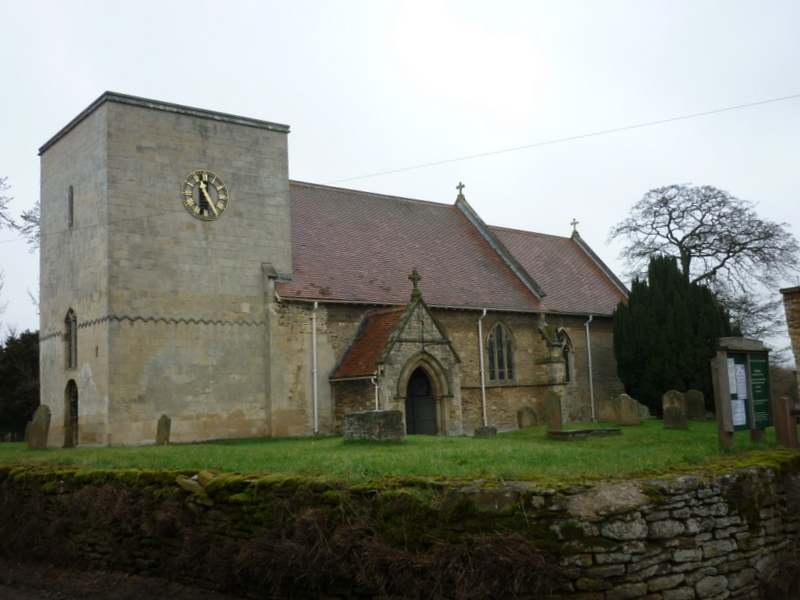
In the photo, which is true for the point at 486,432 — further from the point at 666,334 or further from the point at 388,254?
the point at 666,334

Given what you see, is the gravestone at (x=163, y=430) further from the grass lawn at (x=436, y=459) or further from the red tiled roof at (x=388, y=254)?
the red tiled roof at (x=388, y=254)

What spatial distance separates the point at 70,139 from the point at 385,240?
11139 mm

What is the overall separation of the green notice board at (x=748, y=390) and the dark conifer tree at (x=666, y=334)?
46.1ft

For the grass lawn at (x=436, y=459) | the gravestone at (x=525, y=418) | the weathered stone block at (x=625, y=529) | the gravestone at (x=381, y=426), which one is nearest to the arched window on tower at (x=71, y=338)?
the grass lawn at (x=436, y=459)

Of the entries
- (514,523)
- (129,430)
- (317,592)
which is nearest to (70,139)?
(129,430)

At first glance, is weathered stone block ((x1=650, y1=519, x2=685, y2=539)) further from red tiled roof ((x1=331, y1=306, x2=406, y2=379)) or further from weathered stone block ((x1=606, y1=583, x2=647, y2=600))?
red tiled roof ((x1=331, y1=306, x2=406, y2=379))

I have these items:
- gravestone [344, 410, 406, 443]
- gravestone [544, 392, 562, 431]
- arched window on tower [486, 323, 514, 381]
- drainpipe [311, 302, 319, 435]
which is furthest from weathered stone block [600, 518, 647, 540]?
arched window on tower [486, 323, 514, 381]

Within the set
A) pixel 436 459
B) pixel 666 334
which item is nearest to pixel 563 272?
pixel 666 334

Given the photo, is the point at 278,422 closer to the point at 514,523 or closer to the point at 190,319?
the point at 190,319

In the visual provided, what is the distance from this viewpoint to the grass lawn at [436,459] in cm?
1016

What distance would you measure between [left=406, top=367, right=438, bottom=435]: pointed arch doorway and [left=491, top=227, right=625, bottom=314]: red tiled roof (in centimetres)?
711

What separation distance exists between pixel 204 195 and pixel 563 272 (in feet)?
57.5

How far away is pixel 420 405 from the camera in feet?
83.8

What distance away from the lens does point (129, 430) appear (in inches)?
809
